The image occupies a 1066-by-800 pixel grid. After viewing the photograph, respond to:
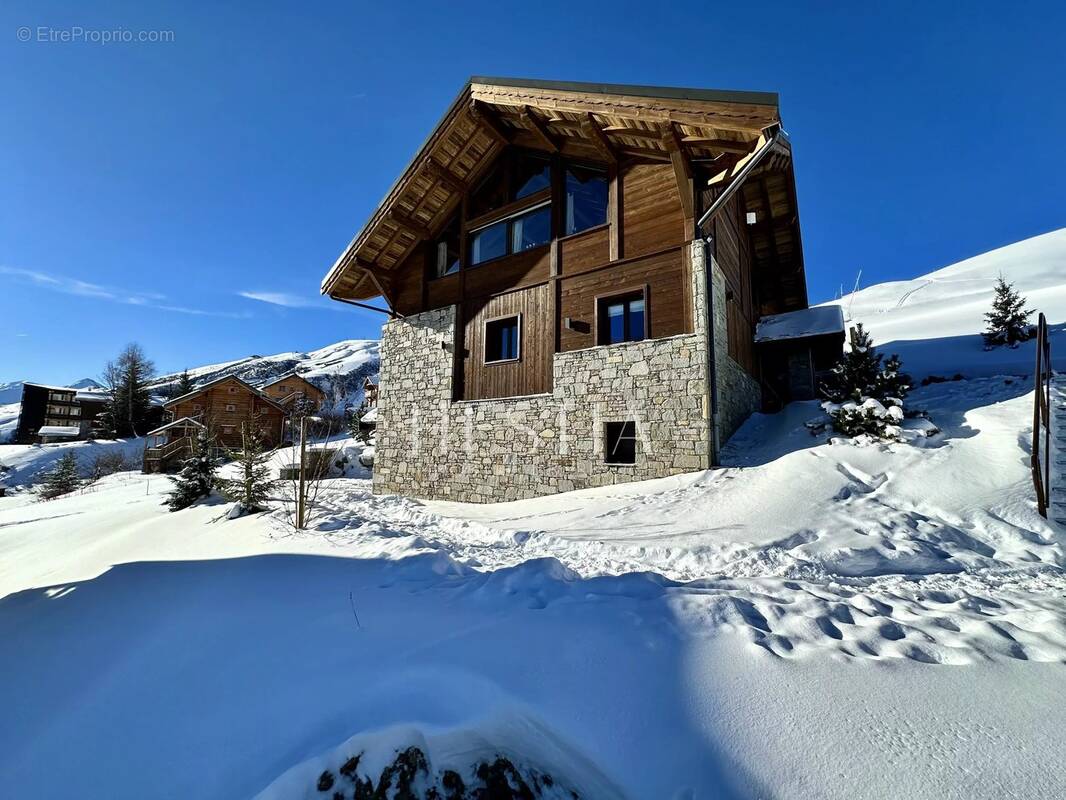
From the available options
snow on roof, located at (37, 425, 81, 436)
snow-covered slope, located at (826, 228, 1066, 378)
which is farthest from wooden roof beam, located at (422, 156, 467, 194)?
snow on roof, located at (37, 425, 81, 436)

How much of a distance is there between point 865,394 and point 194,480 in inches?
524

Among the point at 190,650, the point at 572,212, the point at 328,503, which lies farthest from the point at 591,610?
the point at 572,212

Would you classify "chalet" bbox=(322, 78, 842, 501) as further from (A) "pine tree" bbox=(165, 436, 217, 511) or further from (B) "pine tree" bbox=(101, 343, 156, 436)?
(B) "pine tree" bbox=(101, 343, 156, 436)

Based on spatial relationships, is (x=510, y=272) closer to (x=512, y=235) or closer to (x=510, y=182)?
(x=512, y=235)

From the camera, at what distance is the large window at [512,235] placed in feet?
34.5

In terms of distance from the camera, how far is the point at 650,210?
9000 mm

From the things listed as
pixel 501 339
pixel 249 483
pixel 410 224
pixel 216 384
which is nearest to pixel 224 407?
pixel 216 384

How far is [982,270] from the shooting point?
3744cm

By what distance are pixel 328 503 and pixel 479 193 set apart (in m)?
8.55

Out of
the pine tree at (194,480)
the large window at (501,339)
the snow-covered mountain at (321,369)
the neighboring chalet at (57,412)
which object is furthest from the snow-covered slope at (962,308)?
the neighboring chalet at (57,412)

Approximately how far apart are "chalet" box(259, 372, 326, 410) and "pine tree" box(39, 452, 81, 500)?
54.2 ft

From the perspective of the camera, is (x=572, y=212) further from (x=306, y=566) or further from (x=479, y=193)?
(x=306, y=566)

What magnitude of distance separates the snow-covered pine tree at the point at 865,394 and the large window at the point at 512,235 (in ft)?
22.4

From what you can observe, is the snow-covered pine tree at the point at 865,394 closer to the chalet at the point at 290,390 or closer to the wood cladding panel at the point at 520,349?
the wood cladding panel at the point at 520,349
